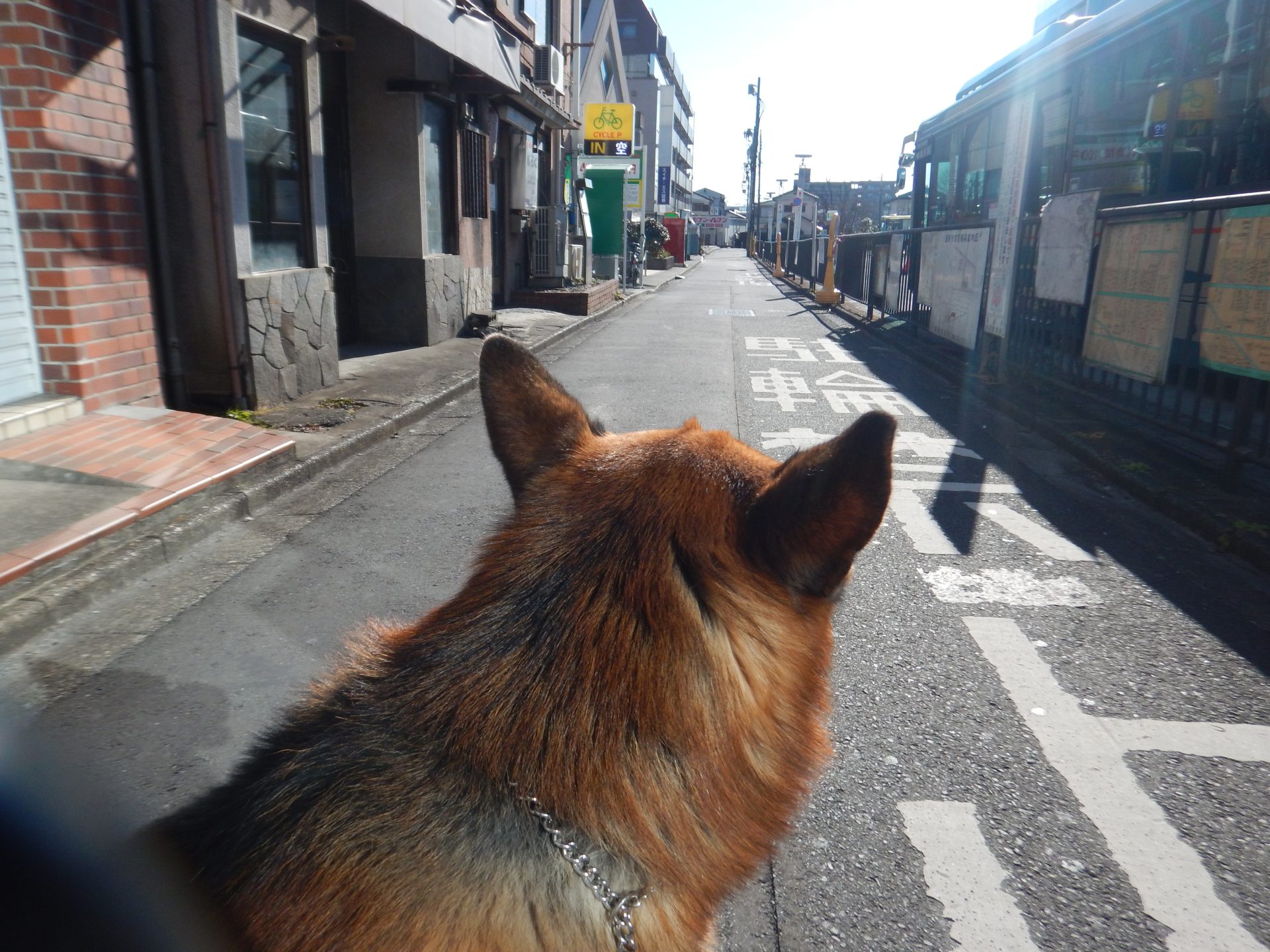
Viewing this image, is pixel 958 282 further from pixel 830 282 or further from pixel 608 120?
pixel 608 120

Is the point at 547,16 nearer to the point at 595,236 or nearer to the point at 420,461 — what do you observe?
the point at 595,236

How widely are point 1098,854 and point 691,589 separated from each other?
6.13ft

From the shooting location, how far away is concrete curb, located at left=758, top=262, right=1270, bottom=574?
4.67m

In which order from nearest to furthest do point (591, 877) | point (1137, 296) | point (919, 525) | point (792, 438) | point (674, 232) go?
1. point (591, 877)
2. point (919, 525)
3. point (1137, 296)
4. point (792, 438)
5. point (674, 232)

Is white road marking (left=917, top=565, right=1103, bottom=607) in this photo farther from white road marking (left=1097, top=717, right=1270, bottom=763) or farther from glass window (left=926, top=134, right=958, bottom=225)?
glass window (left=926, top=134, right=958, bottom=225)

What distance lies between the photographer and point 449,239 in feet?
40.7

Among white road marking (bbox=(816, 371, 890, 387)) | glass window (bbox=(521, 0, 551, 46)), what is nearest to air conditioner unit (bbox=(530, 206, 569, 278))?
glass window (bbox=(521, 0, 551, 46))

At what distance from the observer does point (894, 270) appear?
15.6 metres

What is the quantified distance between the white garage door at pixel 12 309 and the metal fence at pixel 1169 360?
24.2ft

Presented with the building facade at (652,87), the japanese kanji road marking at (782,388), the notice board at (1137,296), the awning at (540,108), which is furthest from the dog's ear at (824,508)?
the building facade at (652,87)

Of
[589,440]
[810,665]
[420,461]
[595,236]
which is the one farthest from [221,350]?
[595,236]

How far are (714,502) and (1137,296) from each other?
6.76 m

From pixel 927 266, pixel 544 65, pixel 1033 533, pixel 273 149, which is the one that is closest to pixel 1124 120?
pixel 927 266

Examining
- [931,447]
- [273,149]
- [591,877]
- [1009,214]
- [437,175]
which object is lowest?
[931,447]
